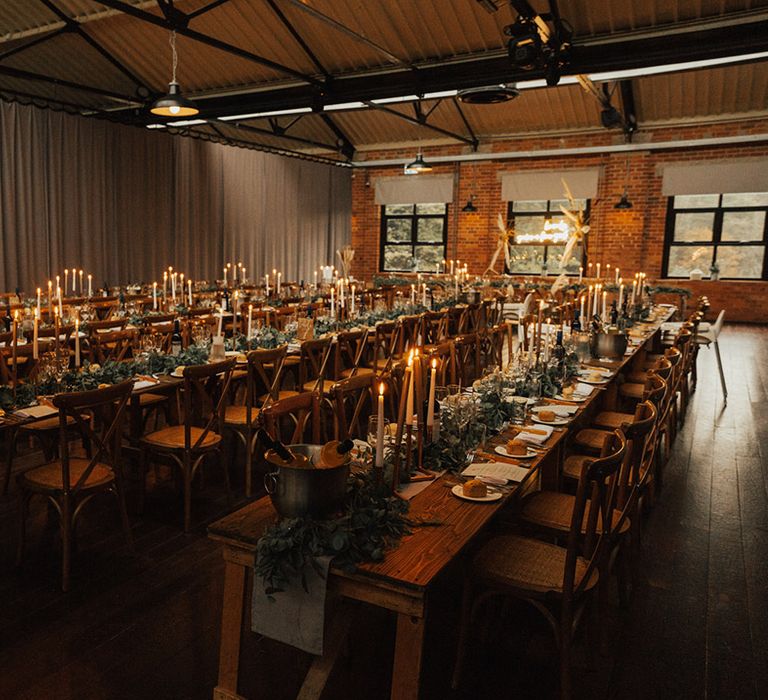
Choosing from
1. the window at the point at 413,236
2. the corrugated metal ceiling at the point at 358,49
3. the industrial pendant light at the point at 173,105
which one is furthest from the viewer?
the window at the point at 413,236

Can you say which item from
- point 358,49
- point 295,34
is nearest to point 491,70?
point 358,49

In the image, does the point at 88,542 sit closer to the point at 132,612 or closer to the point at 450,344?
the point at 132,612

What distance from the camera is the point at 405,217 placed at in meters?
17.3

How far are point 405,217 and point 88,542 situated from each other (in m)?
14.7

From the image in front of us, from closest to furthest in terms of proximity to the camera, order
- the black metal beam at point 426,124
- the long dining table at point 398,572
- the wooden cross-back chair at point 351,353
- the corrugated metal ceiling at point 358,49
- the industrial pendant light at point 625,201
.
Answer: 1. the long dining table at point 398,572
2. the wooden cross-back chair at point 351,353
3. the corrugated metal ceiling at point 358,49
4. the black metal beam at point 426,124
5. the industrial pendant light at point 625,201

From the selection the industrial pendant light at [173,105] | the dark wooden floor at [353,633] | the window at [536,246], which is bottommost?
the dark wooden floor at [353,633]

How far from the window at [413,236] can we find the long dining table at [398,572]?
47.9 ft

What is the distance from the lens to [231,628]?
84.4 inches

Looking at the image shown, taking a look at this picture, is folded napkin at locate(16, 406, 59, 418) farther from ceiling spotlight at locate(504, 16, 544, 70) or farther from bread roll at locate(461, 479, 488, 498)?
ceiling spotlight at locate(504, 16, 544, 70)

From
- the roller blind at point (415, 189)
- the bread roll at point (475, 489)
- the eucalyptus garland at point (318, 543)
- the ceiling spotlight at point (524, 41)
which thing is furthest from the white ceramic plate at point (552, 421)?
the roller blind at point (415, 189)

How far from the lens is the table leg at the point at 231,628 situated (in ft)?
6.92

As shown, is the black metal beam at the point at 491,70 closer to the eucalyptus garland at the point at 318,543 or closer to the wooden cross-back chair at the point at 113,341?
the wooden cross-back chair at the point at 113,341

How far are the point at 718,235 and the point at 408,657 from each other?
1406 cm

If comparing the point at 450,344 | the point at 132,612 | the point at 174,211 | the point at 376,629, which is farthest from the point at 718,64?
the point at 174,211
